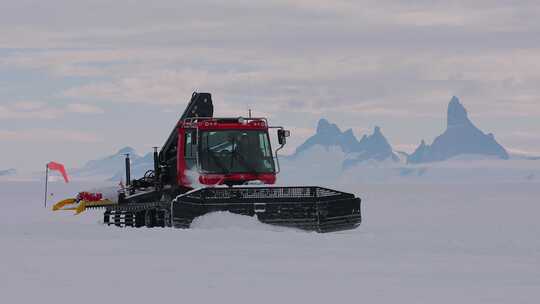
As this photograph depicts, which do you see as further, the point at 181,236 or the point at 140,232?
the point at 140,232

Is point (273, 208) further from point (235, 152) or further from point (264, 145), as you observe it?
point (264, 145)

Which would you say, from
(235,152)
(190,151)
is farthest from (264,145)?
(190,151)

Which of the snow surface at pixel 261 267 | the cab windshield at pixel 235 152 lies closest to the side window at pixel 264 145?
the cab windshield at pixel 235 152

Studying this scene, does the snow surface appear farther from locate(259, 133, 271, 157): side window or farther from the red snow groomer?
locate(259, 133, 271, 157): side window

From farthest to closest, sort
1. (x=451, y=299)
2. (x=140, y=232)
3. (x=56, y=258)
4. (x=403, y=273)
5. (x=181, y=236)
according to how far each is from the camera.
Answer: (x=140, y=232)
(x=181, y=236)
(x=56, y=258)
(x=403, y=273)
(x=451, y=299)

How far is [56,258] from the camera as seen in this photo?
17484 millimetres

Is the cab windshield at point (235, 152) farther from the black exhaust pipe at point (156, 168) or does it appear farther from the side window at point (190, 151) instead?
the black exhaust pipe at point (156, 168)

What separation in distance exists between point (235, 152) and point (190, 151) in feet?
3.86

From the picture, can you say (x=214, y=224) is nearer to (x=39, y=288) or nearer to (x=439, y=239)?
(x=439, y=239)

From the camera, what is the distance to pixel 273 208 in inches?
934

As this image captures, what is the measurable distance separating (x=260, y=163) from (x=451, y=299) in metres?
14.7

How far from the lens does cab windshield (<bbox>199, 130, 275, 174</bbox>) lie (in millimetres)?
26484

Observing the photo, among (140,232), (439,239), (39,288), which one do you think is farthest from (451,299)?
(140,232)

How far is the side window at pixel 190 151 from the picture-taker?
1057 inches
